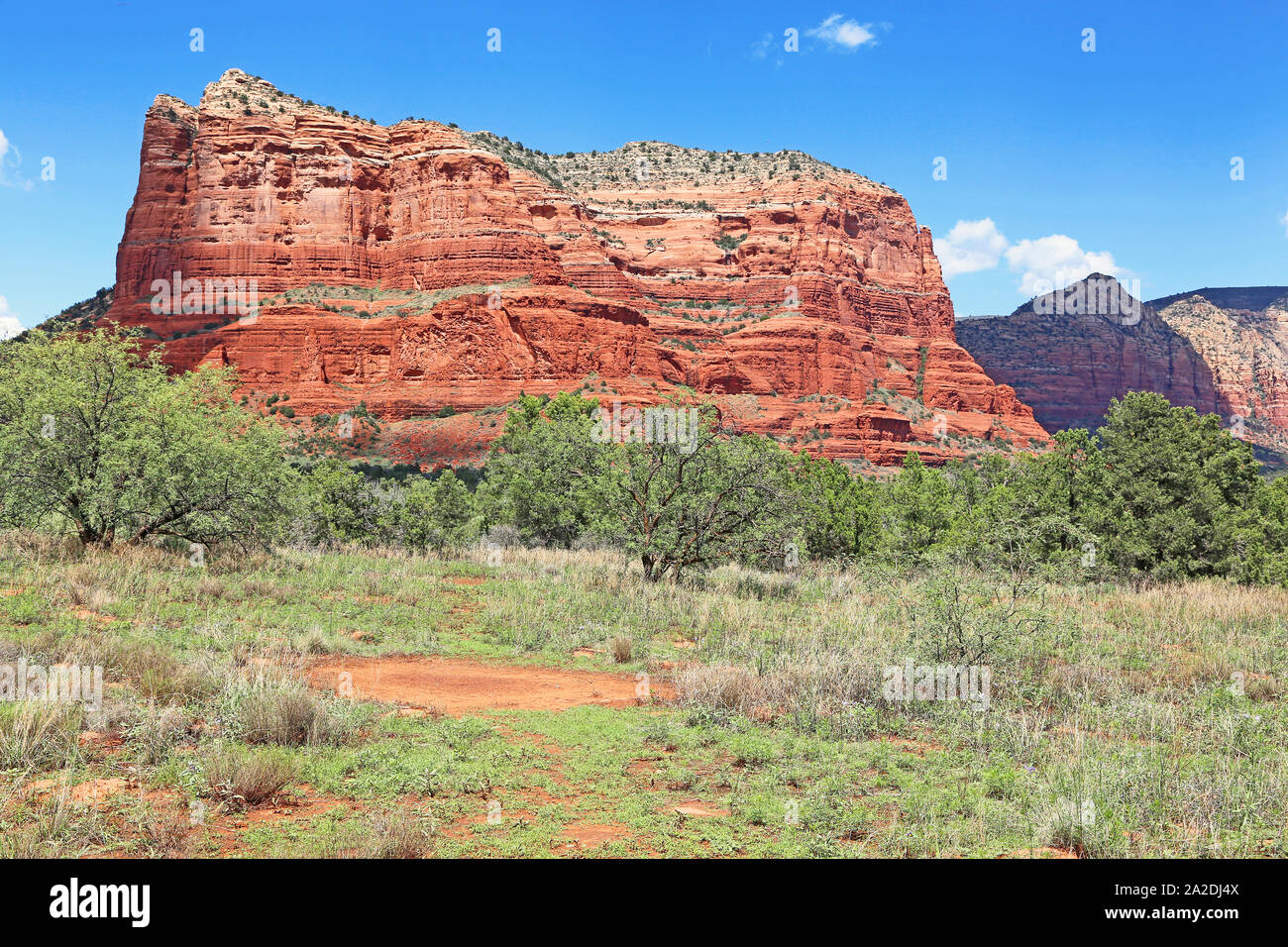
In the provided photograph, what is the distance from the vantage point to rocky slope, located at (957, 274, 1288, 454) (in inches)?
6186

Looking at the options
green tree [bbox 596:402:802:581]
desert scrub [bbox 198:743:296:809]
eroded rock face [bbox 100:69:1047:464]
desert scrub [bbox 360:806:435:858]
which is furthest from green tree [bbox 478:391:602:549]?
eroded rock face [bbox 100:69:1047:464]

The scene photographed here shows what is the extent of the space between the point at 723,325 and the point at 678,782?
96126 mm

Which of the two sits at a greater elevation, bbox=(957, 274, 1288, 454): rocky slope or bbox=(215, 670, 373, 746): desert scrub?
bbox=(957, 274, 1288, 454): rocky slope

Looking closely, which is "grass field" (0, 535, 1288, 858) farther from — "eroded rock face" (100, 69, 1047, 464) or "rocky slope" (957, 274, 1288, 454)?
"rocky slope" (957, 274, 1288, 454)

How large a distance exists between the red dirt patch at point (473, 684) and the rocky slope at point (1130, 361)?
547 ft

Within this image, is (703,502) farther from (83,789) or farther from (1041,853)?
(83,789)

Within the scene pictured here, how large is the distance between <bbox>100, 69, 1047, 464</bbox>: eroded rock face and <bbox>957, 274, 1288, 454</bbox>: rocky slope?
223ft

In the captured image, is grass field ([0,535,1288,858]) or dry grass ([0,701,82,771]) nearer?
grass field ([0,535,1288,858])

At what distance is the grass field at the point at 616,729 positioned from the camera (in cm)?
481

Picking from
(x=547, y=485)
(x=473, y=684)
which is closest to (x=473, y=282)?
(x=547, y=485)

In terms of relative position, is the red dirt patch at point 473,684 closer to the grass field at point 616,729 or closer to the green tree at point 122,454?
the grass field at point 616,729

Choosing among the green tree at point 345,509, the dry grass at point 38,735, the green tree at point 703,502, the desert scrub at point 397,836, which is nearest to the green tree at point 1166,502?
the green tree at point 703,502

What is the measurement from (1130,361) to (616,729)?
187 meters
